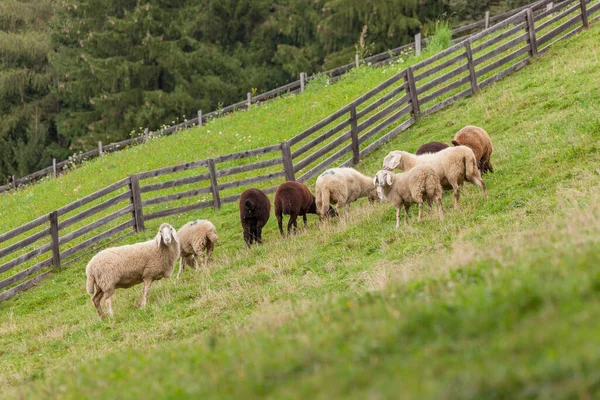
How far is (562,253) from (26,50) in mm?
42843

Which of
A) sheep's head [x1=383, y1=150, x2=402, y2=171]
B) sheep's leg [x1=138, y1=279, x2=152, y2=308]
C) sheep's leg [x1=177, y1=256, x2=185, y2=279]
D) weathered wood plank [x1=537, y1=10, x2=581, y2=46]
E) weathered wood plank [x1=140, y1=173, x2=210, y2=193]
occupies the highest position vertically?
weathered wood plank [x1=537, y1=10, x2=581, y2=46]

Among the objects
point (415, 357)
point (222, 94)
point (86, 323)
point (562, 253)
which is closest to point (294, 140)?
point (86, 323)

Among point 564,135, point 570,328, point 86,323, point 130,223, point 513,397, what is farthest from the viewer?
point 130,223

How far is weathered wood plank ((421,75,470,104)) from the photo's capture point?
19562mm

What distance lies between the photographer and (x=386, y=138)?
18.8 metres

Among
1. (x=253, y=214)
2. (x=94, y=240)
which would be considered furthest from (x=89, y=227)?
(x=253, y=214)

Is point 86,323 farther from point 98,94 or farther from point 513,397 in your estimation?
point 98,94

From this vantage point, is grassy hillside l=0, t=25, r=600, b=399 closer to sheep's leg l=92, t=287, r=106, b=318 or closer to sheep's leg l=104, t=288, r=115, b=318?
sheep's leg l=104, t=288, r=115, b=318

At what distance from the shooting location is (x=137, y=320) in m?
10.4

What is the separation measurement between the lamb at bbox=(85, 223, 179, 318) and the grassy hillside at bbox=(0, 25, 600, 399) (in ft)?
1.20

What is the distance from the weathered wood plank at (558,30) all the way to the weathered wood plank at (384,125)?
5168mm

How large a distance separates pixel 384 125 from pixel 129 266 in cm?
921

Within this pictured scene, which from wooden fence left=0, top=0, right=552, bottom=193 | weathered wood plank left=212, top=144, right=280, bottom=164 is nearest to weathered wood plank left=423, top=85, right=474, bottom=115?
weathered wood plank left=212, top=144, right=280, bottom=164

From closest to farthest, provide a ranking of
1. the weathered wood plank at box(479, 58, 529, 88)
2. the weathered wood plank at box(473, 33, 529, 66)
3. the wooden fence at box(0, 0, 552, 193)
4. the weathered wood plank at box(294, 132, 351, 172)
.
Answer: the weathered wood plank at box(294, 132, 351, 172), the weathered wood plank at box(473, 33, 529, 66), the weathered wood plank at box(479, 58, 529, 88), the wooden fence at box(0, 0, 552, 193)
